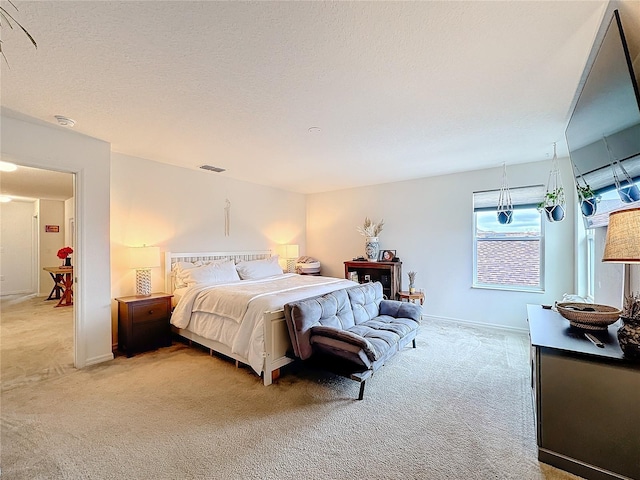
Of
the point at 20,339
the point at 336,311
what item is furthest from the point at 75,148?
the point at 336,311

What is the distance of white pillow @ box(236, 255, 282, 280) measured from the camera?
4694 mm

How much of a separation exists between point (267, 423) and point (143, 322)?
7.51 feet

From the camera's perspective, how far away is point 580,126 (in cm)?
219

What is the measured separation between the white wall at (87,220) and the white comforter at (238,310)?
31.8 inches

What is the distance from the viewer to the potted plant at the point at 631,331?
1526 millimetres

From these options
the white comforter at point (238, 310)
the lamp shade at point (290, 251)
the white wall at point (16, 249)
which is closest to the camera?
the white comforter at point (238, 310)

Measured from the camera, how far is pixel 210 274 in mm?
4078

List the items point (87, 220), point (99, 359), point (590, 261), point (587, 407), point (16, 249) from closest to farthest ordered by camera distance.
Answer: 1. point (587, 407)
2. point (87, 220)
3. point (99, 359)
4. point (590, 261)
5. point (16, 249)

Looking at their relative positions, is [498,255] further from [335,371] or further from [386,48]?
[386,48]

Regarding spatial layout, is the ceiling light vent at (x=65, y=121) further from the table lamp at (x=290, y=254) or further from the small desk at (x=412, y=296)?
the small desk at (x=412, y=296)

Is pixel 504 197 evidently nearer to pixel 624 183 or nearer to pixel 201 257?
pixel 624 183

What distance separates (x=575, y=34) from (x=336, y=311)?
9.06 feet

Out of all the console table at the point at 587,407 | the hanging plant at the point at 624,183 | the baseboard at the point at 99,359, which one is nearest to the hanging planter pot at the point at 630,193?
the hanging plant at the point at 624,183

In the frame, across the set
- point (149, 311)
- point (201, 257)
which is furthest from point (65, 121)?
point (201, 257)
